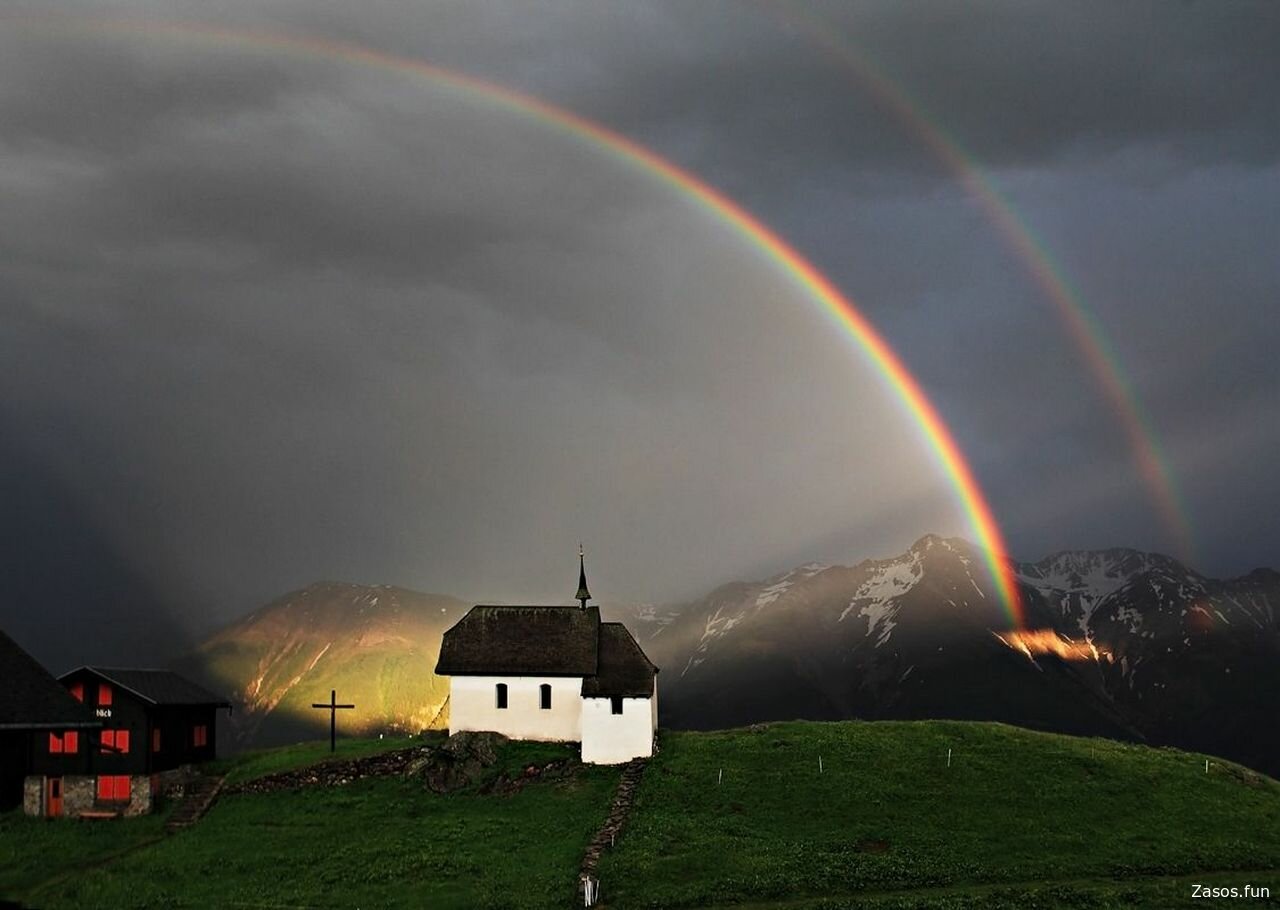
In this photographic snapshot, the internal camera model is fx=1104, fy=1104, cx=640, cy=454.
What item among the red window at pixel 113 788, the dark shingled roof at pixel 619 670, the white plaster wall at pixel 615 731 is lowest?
the red window at pixel 113 788

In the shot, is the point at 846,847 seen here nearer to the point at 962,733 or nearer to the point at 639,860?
the point at 639,860

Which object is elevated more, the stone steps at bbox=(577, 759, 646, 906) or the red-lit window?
the red-lit window

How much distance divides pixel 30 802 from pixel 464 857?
3100 centimetres

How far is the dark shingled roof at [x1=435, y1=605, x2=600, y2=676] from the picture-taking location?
230ft

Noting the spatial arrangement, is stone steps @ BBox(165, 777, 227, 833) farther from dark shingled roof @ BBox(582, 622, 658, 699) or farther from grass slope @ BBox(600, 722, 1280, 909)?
grass slope @ BBox(600, 722, 1280, 909)

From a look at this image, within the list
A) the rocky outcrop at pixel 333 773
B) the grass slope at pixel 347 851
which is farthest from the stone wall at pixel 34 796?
the rocky outcrop at pixel 333 773

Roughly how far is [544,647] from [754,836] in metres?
24.8

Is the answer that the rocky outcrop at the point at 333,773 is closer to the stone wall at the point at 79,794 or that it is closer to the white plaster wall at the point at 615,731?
the stone wall at the point at 79,794

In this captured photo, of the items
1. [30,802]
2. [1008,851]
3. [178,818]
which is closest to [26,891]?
[178,818]

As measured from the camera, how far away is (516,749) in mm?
67000

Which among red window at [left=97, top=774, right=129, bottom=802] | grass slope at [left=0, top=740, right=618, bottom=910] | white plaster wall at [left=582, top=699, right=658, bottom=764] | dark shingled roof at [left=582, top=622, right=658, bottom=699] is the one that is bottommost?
grass slope at [left=0, top=740, right=618, bottom=910]

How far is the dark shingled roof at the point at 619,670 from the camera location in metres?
65.8

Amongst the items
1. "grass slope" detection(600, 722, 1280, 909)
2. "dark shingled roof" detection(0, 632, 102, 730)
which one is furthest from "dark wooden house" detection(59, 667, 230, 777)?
"dark shingled roof" detection(0, 632, 102, 730)

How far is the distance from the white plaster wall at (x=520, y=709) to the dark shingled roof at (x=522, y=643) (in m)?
0.53
